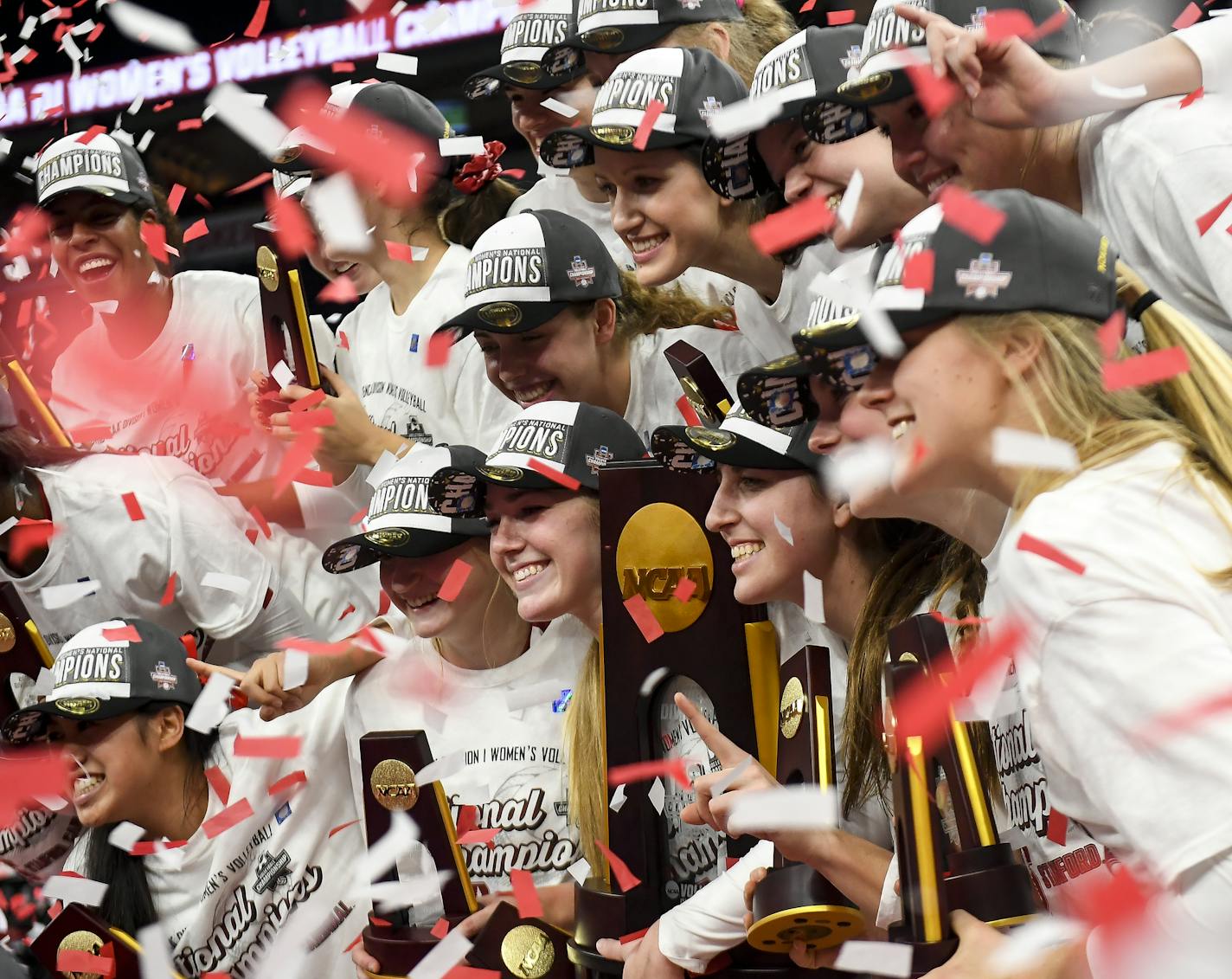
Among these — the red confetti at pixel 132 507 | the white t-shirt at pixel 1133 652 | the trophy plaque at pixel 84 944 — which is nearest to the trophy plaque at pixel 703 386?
the white t-shirt at pixel 1133 652

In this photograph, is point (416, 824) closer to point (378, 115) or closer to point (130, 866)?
point (130, 866)

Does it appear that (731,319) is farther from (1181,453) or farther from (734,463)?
(1181,453)

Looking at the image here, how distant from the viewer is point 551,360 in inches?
119

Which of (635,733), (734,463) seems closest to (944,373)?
(734,463)

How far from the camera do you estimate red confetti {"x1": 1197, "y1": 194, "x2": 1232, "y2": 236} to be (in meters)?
1.85

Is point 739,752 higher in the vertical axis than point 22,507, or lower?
higher

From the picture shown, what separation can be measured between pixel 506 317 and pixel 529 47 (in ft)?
3.04

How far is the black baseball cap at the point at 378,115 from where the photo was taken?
3.61m

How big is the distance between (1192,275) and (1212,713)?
786mm

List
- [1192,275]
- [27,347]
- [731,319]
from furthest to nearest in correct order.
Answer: [27,347]
[731,319]
[1192,275]

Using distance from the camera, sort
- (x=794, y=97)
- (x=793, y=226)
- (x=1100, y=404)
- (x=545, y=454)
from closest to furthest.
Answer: (x=1100, y=404)
(x=794, y=97)
(x=793, y=226)
(x=545, y=454)

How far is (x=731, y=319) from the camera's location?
3080mm

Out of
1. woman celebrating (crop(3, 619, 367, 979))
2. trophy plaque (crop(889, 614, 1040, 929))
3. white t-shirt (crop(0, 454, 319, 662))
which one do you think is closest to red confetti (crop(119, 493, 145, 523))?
white t-shirt (crop(0, 454, 319, 662))

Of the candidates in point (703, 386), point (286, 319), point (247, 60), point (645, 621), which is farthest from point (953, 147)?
point (247, 60)
